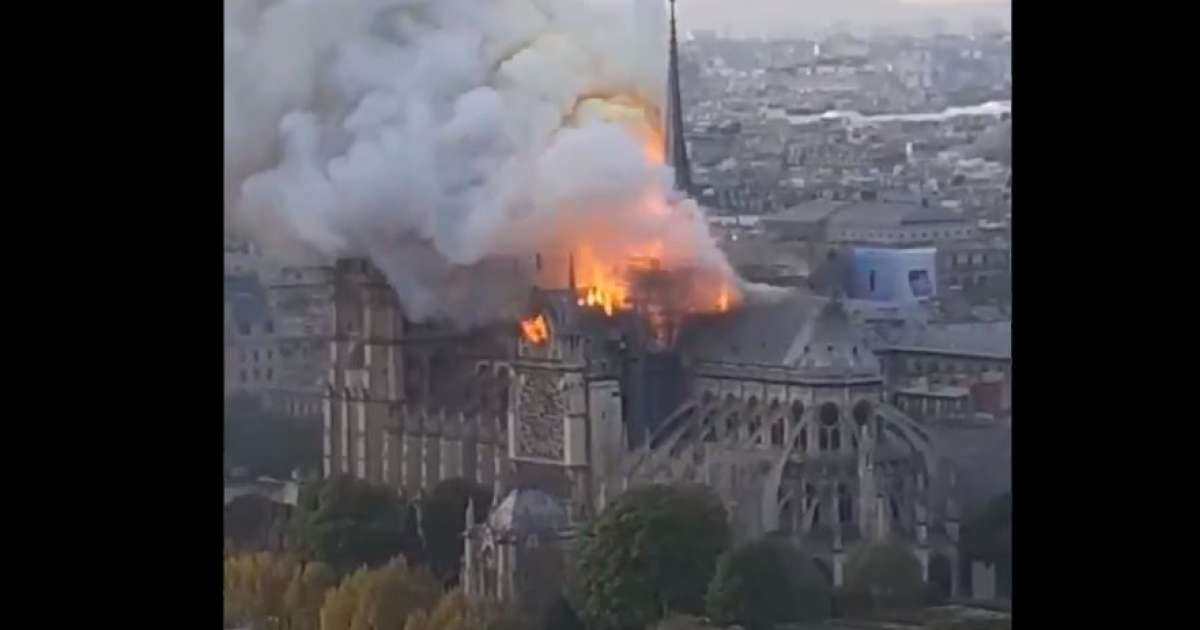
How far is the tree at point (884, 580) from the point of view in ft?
8.62

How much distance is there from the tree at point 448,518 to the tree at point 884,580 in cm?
51

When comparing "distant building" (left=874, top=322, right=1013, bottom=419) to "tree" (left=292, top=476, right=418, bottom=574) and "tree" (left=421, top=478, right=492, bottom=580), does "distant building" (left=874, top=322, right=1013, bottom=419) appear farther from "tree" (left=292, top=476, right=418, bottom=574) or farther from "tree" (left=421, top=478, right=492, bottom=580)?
"tree" (left=292, top=476, right=418, bottom=574)

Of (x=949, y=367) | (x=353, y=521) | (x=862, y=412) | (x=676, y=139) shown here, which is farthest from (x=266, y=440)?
(x=949, y=367)

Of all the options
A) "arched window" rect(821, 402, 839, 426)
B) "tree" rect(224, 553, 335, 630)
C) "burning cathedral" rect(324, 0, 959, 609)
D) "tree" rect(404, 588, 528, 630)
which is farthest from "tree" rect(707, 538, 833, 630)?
"tree" rect(224, 553, 335, 630)

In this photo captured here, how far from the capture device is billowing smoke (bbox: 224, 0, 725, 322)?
2672 millimetres

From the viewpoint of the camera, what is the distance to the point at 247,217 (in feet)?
9.00

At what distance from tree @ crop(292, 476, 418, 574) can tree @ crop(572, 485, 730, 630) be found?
262 mm

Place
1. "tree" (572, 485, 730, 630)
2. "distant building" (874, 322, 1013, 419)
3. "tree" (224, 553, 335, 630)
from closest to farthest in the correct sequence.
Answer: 1. "distant building" (874, 322, 1013, 419)
2. "tree" (572, 485, 730, 630)
3. "tree" (224, 553, 335, 630)

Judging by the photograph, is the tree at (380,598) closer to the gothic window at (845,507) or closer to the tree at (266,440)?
the tree at (266,440)

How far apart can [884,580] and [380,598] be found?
2.29 ft

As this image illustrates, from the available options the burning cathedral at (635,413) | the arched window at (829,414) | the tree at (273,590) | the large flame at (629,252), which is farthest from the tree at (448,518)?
the arched window at (829,414)
